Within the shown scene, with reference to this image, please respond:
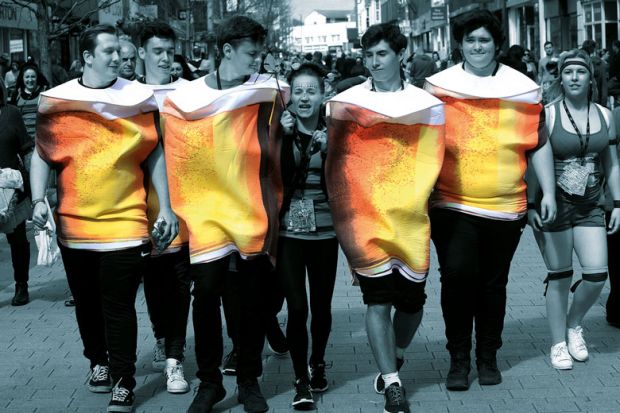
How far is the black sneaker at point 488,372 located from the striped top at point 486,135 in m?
0.79

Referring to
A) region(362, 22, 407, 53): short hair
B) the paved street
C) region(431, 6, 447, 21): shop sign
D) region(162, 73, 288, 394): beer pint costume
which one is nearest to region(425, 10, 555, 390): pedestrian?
the paved street

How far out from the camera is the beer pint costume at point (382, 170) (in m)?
5.87

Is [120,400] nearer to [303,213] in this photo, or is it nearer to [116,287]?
[116,287]

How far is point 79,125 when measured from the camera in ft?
19.9

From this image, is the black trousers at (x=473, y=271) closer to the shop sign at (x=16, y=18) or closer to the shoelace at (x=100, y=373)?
the shoelace at (x=100, y=373)

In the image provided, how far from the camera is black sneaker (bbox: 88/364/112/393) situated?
6617mm

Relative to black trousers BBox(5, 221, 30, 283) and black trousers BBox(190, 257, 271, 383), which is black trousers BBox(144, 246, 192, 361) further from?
black trousers BBox(5, 221, 30, 283)

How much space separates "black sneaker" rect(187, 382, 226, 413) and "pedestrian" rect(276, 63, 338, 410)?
1.22 feet

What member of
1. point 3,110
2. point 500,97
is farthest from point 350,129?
point 3,110

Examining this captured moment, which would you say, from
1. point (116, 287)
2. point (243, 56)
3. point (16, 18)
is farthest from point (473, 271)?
point (16, 18)

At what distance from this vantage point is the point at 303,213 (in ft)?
19.9

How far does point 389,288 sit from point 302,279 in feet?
1.48

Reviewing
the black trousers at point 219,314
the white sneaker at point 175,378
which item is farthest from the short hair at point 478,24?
the white sneaker at point 175,378

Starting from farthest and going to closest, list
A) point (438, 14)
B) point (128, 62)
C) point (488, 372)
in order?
point (438, 14)
point (128, 62)
point (488, 372)
